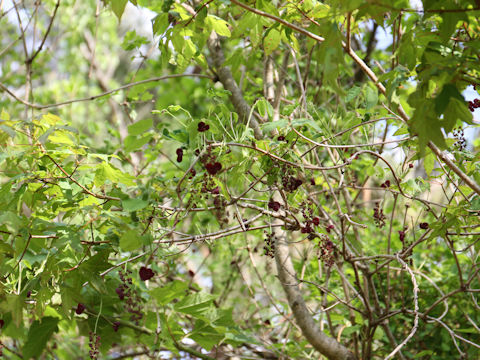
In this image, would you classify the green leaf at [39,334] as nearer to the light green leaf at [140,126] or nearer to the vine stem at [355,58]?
the light green leaf at [140,126]

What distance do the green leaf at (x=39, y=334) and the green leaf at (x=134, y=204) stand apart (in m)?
0.94

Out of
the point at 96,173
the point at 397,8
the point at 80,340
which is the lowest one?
the point at 80,340

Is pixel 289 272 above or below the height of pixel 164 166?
below

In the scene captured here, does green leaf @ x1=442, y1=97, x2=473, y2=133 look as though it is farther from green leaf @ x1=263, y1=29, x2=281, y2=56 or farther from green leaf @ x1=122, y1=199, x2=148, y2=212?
green leaf @ x1=122, y1=199, x2=148, y2=212

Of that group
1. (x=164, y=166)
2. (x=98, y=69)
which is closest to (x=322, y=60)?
(x=164, y=166)

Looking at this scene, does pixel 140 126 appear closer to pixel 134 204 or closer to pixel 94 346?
pixel 134 204

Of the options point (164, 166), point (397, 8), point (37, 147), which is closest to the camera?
point (397, 8)

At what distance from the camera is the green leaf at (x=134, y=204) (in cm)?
118

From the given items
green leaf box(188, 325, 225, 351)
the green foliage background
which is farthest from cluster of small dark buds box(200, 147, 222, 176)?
green leaf box(188, 325, 225, 351)

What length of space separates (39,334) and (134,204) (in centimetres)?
104

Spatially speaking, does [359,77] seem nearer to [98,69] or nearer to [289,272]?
[289,272]

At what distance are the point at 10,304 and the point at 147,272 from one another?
14.2 inches

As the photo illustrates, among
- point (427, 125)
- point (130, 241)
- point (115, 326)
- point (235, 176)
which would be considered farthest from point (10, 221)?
point (427, 125)

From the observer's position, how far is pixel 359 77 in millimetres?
3102
